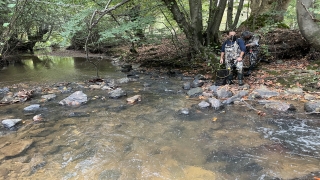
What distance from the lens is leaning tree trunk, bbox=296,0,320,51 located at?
24.3ft

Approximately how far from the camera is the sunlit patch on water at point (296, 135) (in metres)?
3.64

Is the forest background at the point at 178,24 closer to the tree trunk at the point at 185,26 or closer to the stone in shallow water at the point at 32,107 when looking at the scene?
the tree trunk at the point at 185,26

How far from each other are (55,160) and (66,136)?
33.2 inches

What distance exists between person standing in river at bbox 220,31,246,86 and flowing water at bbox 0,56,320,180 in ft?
6.86

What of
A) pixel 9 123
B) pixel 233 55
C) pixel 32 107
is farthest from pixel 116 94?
pixel 233 55

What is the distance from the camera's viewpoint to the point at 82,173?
3229mm

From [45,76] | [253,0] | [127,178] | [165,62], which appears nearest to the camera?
[127,178]

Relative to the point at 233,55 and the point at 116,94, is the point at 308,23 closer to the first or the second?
the point at 233,55

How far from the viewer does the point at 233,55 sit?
762 cm

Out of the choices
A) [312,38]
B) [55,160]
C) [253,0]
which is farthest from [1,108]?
[253,0]

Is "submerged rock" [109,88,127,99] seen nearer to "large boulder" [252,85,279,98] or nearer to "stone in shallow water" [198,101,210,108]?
"stone in shallow water" [198,101,210,108]

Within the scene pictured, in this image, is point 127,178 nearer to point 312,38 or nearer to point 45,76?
point 312,38

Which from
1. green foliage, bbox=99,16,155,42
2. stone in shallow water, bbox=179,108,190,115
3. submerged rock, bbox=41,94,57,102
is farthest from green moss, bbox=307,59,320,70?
submerged rock, bbox=41,94,57,102

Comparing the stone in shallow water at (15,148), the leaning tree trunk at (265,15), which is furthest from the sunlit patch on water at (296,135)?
the leaning tree trunk at (265,15)
